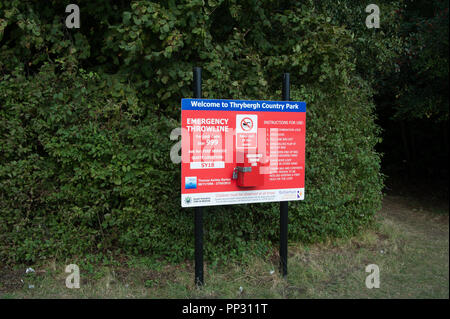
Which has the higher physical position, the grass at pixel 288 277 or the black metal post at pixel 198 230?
the black metal post at pixel 198 230

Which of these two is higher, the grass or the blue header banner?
the blue header banner

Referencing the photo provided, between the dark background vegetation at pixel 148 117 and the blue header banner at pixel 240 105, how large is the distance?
92 centimetres

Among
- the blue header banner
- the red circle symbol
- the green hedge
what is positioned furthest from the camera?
the green hedge

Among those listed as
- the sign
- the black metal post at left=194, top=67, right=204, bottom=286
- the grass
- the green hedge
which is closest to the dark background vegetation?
the green hedge

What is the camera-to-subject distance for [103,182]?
15.9 feet

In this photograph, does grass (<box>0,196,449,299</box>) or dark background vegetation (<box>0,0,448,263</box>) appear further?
dark background vegetation (<box>0,0,448,263</box>)

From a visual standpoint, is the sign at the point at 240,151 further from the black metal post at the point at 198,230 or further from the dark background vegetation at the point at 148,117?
the dark background vegetation at the point at 148,117

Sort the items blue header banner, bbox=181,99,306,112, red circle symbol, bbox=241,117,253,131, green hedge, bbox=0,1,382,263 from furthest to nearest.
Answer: green hedge, bbox=0,1,382,263, red circle symbol, bbox=241,117,253,131, blue header banner, bbox=181,99,306,112

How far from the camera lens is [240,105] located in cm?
419

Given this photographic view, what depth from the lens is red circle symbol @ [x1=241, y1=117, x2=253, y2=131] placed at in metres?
4.22

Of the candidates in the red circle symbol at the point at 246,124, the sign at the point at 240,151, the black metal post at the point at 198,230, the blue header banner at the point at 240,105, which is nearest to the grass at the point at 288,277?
the black metal post at the point at 198,230

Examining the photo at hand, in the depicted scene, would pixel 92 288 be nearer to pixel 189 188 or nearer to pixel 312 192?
pixel 189 188

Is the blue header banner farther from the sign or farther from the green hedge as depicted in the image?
the green hedge

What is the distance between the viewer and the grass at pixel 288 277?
13.9 feet
